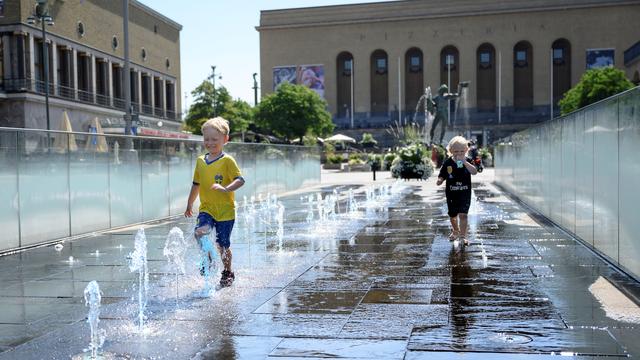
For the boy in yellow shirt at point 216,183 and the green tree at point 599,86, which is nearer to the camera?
the boy in yellow shirt at point 216,183

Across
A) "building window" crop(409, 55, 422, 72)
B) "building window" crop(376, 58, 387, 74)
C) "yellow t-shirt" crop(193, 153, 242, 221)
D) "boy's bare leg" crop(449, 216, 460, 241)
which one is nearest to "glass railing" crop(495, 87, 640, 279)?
"boy's bare leg" crop(449, 216, 460, 241)

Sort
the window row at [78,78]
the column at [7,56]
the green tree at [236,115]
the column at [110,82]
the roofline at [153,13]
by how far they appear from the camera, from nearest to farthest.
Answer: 1. the column at [7,56]
2. the window row at [78,78]
3. the column at [110,82]
4. the roofline at [153,13]
5. the green tree at [236,115]

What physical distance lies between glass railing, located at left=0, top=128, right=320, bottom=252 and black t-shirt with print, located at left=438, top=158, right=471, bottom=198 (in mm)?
6270

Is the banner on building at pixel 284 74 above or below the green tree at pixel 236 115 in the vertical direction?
above

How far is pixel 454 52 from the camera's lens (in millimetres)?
91938

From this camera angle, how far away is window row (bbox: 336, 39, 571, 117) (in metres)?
88.4

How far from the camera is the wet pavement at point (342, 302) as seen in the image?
→ 512cm

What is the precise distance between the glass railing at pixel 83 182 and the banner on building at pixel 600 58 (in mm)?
75289

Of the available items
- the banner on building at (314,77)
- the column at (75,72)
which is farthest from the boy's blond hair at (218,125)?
the banner on building at (314,77)

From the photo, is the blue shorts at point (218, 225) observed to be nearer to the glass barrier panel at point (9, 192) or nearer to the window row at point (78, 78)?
the glass barrier panel at point (9, 192)

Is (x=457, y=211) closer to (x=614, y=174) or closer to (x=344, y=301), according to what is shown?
(x=614, y=174)

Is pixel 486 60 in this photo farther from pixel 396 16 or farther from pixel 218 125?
pixel 218 125

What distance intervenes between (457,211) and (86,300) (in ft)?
17.7

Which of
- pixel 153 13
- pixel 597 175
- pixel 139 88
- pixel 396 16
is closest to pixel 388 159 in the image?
pixel 139 88
